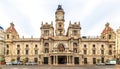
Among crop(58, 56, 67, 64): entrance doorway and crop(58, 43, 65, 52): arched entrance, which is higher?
crop(58, 43, 65, 52): arched entrance

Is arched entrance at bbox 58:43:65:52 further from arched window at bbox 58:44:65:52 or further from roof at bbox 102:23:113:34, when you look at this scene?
roof at bbox 102:23:113:34

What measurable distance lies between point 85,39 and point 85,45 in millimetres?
2665

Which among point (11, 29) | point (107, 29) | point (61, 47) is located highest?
point (11, 29)

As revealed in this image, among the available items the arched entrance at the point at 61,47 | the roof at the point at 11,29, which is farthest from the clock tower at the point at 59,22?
the roof at the point at 11,29

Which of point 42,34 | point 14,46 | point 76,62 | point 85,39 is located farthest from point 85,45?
point 14,46

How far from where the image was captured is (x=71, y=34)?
374 ft

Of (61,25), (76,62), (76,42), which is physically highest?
(61,25)

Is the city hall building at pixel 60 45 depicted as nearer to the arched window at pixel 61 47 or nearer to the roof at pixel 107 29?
the arched window at pixel 61 47

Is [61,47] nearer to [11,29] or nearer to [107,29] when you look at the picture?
[107,29]

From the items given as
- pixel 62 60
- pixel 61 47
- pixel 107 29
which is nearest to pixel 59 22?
pixel 61 47

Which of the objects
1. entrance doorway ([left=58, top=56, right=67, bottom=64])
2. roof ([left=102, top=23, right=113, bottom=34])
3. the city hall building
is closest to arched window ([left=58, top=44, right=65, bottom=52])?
the city hall building

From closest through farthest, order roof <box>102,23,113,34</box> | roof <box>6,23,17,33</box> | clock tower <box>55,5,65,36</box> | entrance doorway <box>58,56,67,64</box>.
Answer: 1. entrance doorway <box>58,56,67,64</box>
2. clock tower <box>55,5,65,36</box>
3. roof <box>102,23,113,34</box>
4. roof <box>6,23,17,33</box>

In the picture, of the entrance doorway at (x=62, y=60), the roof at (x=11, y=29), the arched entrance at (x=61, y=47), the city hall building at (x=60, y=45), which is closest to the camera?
the entrance doorway at (x=62, y=60)

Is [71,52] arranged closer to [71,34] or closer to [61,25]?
[71,34]
